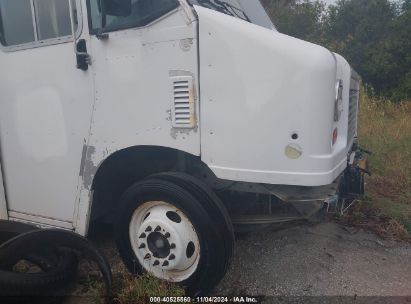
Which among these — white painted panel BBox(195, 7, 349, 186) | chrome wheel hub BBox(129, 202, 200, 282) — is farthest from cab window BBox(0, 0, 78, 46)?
chrome wheel hub BBox(129, 202, 200, 282)

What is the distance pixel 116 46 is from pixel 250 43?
3.22 feet

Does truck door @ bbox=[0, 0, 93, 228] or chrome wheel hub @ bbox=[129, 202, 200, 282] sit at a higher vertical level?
truck door @ bbox=[0, 0, 93, 228]

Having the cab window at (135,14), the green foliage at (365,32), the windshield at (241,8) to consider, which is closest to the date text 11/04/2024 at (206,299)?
the cab window at (135,14)

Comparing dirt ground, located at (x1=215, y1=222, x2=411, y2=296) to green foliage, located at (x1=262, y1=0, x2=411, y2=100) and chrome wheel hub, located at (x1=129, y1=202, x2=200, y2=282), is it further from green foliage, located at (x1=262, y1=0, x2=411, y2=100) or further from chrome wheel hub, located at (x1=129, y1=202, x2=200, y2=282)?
green foliage, located at (x1=262, y1=0, x2=411, y2=100)

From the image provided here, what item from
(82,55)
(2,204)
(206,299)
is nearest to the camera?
(206,299)

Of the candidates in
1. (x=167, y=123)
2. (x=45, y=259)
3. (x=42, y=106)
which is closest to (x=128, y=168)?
(x=167, y=123)

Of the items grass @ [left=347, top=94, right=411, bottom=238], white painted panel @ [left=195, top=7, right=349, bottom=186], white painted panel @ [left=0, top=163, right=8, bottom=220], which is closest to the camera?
A: white painted panel @ [left=195, top=7, right=349, bottom=186]

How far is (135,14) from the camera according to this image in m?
2.79

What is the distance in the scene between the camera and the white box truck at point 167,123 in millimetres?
2479

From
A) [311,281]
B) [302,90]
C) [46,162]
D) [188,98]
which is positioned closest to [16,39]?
[46,162]

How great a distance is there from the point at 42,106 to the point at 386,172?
4534mm

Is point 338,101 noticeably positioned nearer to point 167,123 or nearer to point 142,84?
point 167,123

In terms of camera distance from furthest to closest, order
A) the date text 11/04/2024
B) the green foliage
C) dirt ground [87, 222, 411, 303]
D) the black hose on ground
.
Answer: the green foliage, dirt ground [87, 222, 411, 303], the black hose on ground, the date text 11/04/2024

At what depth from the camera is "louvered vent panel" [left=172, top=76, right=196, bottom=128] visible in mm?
2615
